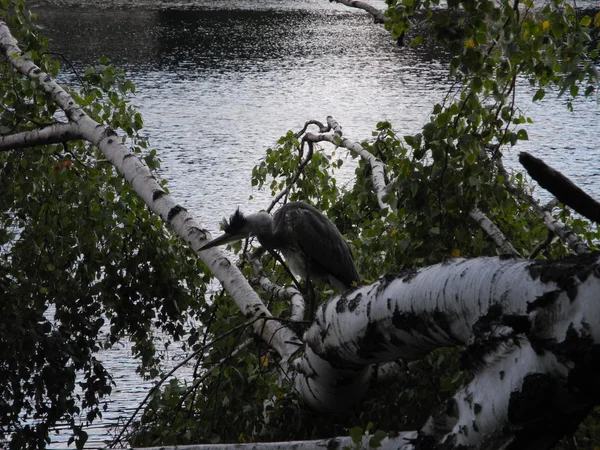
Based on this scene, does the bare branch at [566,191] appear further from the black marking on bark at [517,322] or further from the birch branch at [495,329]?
the black marking on bark at [517,322]

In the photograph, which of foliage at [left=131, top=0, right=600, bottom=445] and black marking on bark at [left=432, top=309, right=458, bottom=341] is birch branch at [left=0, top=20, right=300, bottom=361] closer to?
foliage at [left=131, top=0, right=600, bottom=445]

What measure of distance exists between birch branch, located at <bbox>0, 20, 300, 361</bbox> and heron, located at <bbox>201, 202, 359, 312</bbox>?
1290mm

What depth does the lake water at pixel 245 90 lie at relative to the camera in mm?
14906

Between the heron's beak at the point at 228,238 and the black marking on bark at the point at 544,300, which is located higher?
the black marking on bark at the point at 544,300

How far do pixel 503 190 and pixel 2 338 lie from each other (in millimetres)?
2859

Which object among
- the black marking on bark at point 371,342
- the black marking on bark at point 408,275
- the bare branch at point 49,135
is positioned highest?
the black marking on bark at point 408,275

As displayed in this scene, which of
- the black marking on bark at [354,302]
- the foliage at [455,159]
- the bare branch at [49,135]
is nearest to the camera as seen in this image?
the black marking on bark at [354,302]

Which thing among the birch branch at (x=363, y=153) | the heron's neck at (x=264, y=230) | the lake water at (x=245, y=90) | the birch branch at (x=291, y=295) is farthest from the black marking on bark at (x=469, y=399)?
the lake water at (x=245, y=90)

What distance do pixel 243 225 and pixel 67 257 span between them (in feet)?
3.85

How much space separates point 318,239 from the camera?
18.3 feet

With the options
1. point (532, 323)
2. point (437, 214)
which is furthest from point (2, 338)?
point (532, 323)

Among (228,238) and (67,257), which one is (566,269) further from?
(67,257)

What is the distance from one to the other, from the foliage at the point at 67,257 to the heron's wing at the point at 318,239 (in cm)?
72

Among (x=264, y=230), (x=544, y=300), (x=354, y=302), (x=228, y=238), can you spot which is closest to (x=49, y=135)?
(x=228, y=238)
